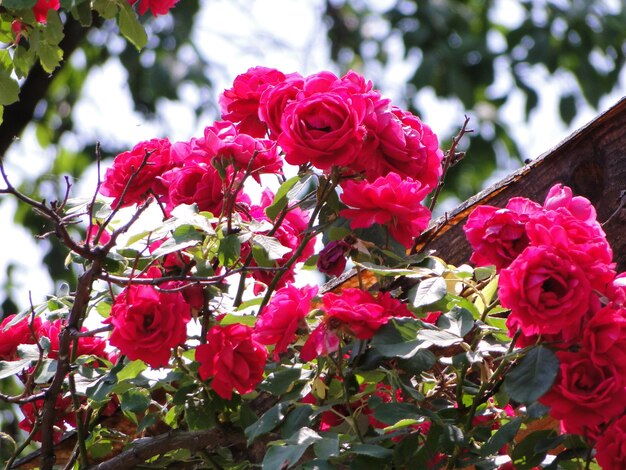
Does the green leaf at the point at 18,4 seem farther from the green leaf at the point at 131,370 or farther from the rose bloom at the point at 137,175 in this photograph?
the green leaf at the point at 131,370

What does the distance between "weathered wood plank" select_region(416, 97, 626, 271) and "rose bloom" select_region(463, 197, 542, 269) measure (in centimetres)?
32

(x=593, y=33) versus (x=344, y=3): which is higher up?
(x=344, y=3)

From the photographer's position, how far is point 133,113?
214 inches

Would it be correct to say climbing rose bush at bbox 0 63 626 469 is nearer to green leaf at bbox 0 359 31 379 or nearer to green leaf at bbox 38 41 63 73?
green leaf at bbox 0 359 31 379

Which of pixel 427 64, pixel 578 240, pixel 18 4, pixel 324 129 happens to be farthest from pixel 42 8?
pixel 427 64

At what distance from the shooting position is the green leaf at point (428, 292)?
1.16 metres

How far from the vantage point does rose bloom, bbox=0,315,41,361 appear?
1450mm

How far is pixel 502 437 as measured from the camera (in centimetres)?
110

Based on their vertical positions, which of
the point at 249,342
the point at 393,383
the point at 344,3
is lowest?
the point at 393,383

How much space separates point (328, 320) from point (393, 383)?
90 mm

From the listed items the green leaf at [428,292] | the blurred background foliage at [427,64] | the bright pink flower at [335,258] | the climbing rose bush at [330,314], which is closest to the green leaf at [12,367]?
the climbing rose bush at [330,314]

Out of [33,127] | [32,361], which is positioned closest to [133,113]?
[33,127]

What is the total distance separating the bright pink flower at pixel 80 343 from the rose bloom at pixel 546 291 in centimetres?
60

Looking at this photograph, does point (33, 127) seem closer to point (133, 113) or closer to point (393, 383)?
point (133, 113)
